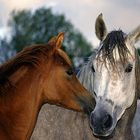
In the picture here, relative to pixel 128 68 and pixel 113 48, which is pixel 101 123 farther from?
pixel 113 48

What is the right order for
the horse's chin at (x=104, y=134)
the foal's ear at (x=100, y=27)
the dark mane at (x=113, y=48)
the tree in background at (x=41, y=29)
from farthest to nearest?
the tree in background at (x=41, y=29) → the foal's ear at (x=100, y=27) → the dark mane at (x=113, y=48) → the horse's chin at (x=104, y=134)

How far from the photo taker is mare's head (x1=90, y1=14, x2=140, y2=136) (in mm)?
6844

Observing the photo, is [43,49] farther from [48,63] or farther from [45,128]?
[45,128]

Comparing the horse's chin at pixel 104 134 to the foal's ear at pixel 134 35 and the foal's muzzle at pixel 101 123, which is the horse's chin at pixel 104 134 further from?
the foal's ear at pixel 134 35

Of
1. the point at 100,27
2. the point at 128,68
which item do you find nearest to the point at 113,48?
the point at 128,68

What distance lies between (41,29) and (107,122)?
63053 mm

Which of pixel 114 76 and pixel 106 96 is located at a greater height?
pixel 114 76

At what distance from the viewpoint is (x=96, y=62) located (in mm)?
7164

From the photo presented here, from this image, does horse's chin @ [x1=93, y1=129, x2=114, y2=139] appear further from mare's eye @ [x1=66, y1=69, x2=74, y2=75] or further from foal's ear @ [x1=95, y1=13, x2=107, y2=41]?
foal's ear @ [x1=95, y1=13, x2=107, y2=41]

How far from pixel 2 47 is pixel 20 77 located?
210 feet

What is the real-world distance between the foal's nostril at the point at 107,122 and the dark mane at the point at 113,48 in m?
0.64

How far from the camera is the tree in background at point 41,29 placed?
6888cm

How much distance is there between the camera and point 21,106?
6.14 metres

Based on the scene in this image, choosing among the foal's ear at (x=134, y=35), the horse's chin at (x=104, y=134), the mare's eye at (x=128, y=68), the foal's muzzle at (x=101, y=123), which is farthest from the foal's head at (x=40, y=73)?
the foal's ear at (x=134, y=35)
